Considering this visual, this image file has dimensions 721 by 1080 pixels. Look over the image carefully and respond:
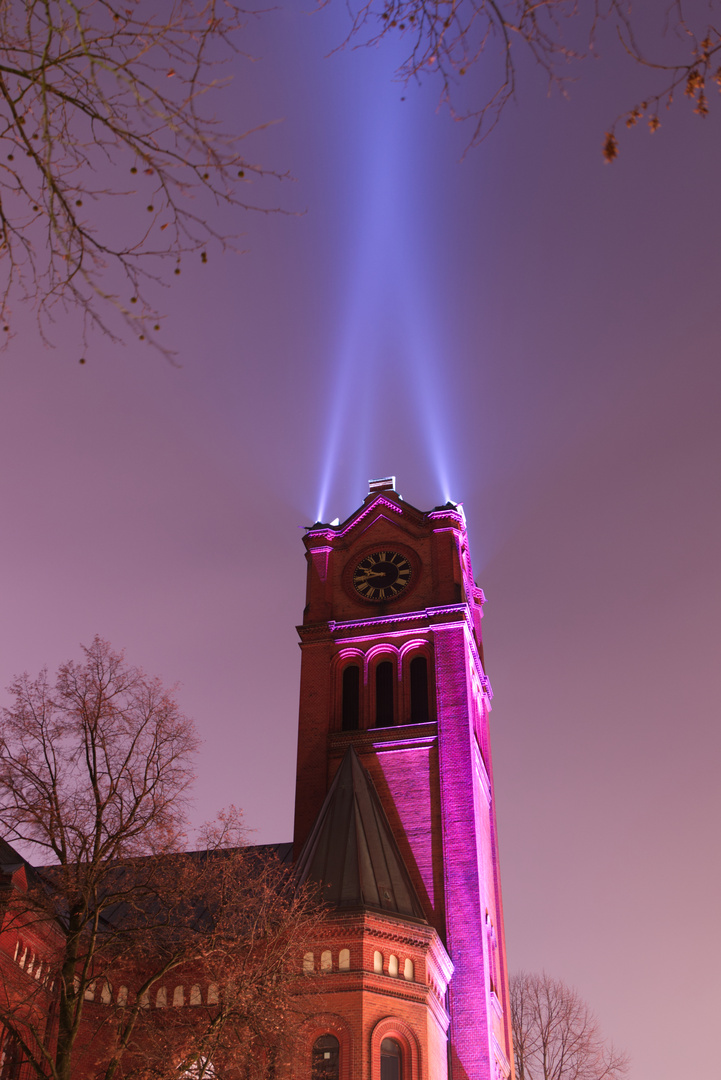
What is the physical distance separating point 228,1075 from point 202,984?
852 centimetres

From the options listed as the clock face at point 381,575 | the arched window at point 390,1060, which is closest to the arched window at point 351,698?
the clock face at point 381,575

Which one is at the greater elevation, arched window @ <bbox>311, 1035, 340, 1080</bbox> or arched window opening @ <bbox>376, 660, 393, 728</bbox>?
arched window opening @ <bbox>376, 660, 393, 728</bbox>

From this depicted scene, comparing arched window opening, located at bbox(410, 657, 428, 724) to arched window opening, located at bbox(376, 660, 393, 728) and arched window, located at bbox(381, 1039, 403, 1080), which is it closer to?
arched window opening, located at bbox(376, 660, 393, 728)

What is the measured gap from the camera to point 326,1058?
28.6 m

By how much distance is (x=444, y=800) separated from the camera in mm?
37031

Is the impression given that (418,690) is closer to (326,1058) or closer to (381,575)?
(381,575)

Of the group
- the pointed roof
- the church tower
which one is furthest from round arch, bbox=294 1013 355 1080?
the pointed roof

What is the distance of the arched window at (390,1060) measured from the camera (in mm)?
28875

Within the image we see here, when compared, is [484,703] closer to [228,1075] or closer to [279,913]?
[279,913]

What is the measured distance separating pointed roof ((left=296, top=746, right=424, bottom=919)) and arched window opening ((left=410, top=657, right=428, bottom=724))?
124 inches

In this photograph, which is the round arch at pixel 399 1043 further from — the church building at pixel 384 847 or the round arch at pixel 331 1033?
the round arch at pixel 331 1033

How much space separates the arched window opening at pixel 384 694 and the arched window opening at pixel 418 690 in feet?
2.86

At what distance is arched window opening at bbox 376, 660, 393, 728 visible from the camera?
4050cm

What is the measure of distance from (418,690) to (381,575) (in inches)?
215
